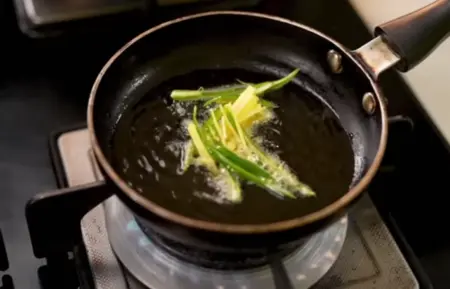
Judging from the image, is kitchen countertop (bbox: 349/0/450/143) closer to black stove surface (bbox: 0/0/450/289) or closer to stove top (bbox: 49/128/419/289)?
black stove surface (bbox: 0/0/450/289)

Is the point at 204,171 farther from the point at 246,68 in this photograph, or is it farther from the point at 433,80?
the point at 433,80

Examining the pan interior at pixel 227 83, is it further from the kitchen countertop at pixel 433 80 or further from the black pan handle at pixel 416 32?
the kitchen countertop at pixel 433 80

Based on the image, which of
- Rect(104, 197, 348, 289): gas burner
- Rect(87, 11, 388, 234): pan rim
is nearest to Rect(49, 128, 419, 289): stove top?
Rect(104, 197, 348, 289): gas burner

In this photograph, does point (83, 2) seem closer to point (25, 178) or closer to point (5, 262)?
point (25, 178)

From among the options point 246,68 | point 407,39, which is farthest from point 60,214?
point 407,39

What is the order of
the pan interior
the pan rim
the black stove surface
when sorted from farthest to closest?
1. the black stove surface
2. the pan interior
3. the pan rim

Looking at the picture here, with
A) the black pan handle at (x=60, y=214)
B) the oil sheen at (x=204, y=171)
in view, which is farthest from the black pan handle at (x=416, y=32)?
the black pan handle at (x=60, y=214)
